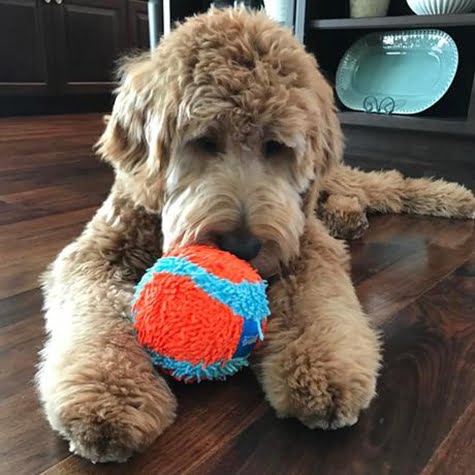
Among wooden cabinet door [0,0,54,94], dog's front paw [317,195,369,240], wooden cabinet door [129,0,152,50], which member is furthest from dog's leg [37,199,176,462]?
wooden cabinet door [129,0,152,50]

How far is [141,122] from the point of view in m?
1.10

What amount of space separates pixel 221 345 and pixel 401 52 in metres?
2.48

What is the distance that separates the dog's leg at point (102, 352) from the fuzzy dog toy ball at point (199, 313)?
0.04 metres

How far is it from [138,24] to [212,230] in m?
5.42

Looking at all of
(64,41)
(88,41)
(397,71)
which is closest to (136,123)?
(397,71)

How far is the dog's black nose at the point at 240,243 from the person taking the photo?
930 mm

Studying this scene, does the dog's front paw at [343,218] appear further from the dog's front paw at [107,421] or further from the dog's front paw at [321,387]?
the dog's front paw at [107,421]

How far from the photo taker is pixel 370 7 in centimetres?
265

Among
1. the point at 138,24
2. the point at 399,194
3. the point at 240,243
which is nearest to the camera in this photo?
the point at 240,243

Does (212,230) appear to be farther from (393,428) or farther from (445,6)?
(445,6)

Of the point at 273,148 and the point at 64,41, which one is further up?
the point at 64,41

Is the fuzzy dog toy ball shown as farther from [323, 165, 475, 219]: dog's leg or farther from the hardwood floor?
[323, 165, 475, 219]: dog's leg

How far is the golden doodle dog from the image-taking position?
0.79 m

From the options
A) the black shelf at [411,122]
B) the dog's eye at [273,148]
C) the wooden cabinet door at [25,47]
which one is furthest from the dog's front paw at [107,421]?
the wooden cabinet door at [25,47]
